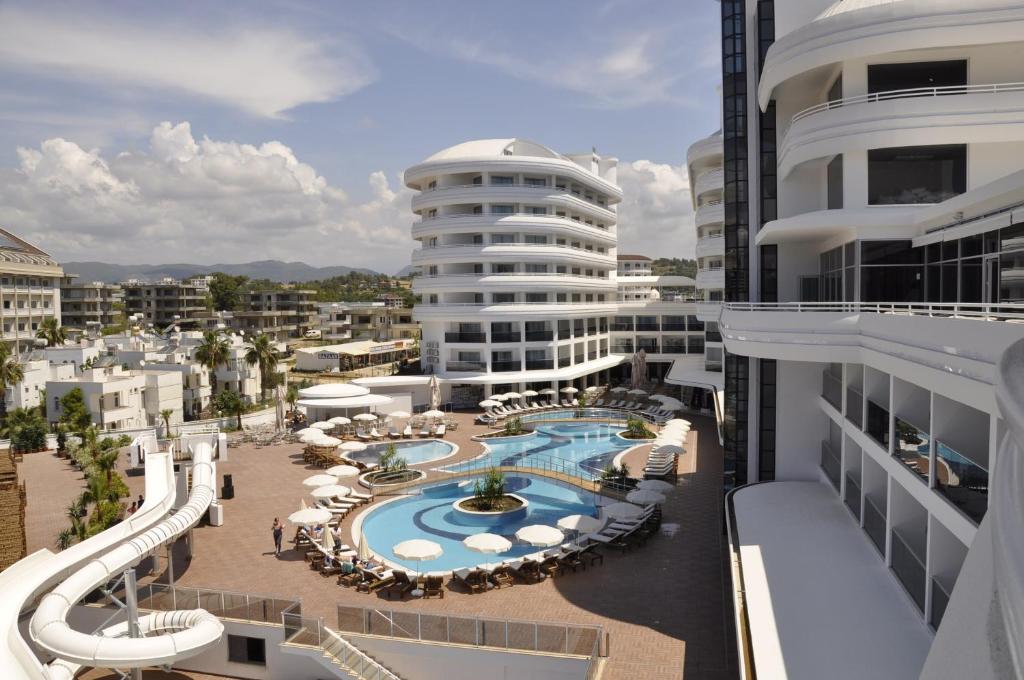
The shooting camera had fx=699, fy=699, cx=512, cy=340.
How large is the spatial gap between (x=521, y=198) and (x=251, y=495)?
30.5 meters

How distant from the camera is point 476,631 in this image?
16.4 meters

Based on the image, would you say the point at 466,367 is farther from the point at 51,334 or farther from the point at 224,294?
the point at 224,294

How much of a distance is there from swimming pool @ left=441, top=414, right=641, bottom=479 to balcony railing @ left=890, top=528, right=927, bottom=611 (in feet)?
56.4

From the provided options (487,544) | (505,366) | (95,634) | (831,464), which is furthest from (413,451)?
(831,464)

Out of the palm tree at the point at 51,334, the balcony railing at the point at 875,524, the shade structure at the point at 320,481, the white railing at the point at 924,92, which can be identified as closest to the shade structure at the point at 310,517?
the shade structure at the point at 320,481

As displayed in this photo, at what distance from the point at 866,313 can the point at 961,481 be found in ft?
17.4

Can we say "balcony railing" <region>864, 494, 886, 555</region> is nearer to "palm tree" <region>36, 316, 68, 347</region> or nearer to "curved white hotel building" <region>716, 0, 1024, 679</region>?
"curved white hotel building" <region>716, 0, 1024, 679</region>

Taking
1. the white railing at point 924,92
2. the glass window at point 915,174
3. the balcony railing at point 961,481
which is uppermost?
the white railing at point 924,92

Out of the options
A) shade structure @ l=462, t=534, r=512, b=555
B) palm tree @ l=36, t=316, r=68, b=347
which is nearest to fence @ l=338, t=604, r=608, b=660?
shade structure @ l=462, t=534, r=512, b=555

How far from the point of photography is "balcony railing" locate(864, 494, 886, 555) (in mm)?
15216

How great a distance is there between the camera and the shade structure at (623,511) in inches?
930

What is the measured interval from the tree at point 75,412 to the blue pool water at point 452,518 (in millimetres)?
22723

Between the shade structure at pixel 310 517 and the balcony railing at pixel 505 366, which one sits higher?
the balcony railing at pixel 505 366

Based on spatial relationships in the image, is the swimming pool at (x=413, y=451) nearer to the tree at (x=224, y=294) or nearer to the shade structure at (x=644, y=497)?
the shade structure at (x=644, y=497)
